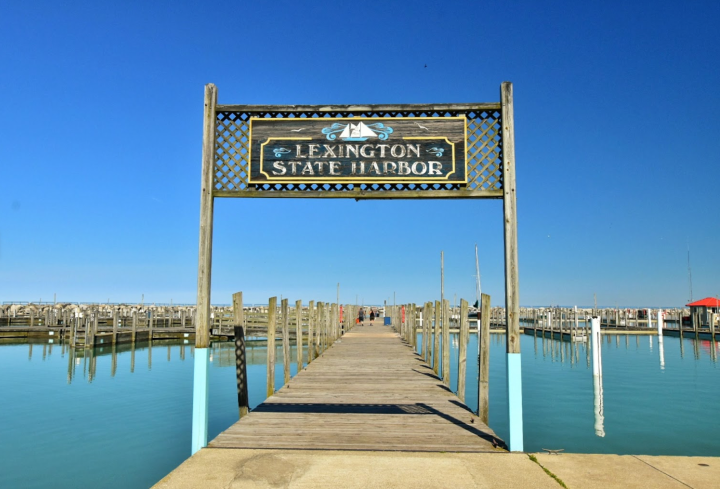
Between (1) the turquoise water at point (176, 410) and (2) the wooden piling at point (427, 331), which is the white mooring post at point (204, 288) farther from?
(2) the wooden piling at point (427, 331)

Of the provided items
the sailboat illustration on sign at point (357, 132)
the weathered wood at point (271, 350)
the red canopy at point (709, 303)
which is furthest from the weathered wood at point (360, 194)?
the red canopy at point (709, 303)

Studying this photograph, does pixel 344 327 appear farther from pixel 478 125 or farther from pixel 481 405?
pixel 478 125

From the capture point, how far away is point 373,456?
584 cm

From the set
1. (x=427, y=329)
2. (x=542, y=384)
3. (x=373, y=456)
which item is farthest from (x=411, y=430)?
(x=542, y=384)


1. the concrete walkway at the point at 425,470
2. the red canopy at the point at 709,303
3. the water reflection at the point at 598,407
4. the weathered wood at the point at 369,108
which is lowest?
the water reflection at the point at 598,407

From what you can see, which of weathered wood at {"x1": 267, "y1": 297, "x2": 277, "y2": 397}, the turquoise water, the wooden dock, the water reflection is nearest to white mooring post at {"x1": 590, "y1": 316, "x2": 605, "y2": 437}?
the water reflection

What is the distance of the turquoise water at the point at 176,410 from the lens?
11.7 metres

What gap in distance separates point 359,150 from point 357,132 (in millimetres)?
257

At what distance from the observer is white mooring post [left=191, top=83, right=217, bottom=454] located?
652cm

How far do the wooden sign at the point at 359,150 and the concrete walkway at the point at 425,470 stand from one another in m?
3.47

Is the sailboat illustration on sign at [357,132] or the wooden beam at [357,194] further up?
the sailboat illustration on sign at [357,132]

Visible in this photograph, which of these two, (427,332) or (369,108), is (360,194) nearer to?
(369,108)

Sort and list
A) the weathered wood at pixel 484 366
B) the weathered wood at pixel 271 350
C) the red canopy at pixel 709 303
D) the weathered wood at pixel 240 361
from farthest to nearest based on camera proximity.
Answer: the red canopy at pixel 709 303, the weathered wood at pixel 271 350, the weathered wood at pixel 240 361, the weathered wood at pixel 484 366

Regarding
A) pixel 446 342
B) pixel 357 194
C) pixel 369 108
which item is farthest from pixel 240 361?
pixel 446 342
